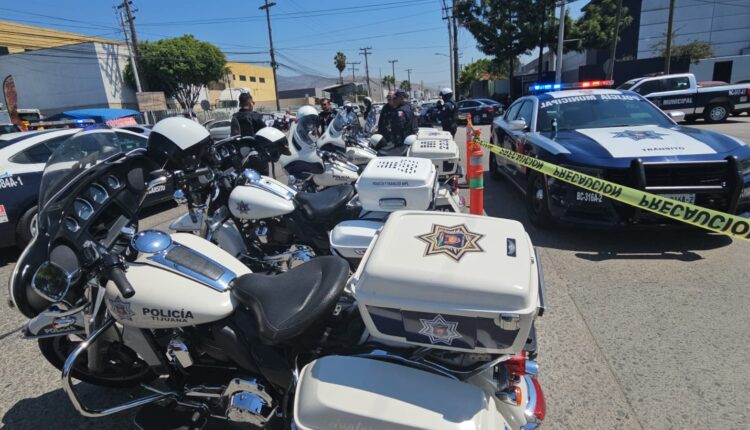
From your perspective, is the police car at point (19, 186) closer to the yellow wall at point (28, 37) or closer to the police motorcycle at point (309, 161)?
the police motorcycle at point (309, 161)

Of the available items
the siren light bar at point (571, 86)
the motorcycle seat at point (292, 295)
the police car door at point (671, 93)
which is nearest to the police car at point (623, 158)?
the siren light bar at point (571, 86)

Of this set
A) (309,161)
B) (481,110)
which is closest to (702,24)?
(481,110)

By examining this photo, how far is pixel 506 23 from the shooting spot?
104 feet

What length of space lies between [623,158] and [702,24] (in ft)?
157

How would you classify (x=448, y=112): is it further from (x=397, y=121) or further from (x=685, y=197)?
(x=685, y=197)

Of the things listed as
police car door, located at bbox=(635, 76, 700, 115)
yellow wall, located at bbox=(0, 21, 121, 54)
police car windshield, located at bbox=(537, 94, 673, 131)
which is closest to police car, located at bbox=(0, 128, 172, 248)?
police car windshield, located at bbox=(537, 94, 673, 131)

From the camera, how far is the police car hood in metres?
3.91

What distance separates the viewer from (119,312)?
6.15 feet

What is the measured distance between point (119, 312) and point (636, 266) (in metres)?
4.08

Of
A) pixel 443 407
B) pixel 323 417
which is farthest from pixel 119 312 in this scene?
pixel 443 407

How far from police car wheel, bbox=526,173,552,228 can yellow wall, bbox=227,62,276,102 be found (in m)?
60.5

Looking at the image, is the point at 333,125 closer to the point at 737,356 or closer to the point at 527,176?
the point at 527,176

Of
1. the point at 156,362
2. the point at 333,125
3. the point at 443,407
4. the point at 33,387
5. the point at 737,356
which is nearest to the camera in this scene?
the point at 443,407

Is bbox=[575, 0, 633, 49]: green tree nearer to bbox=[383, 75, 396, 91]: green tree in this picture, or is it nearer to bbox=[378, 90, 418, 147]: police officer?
bbox=[378, 90, 418, 147]: police officer
